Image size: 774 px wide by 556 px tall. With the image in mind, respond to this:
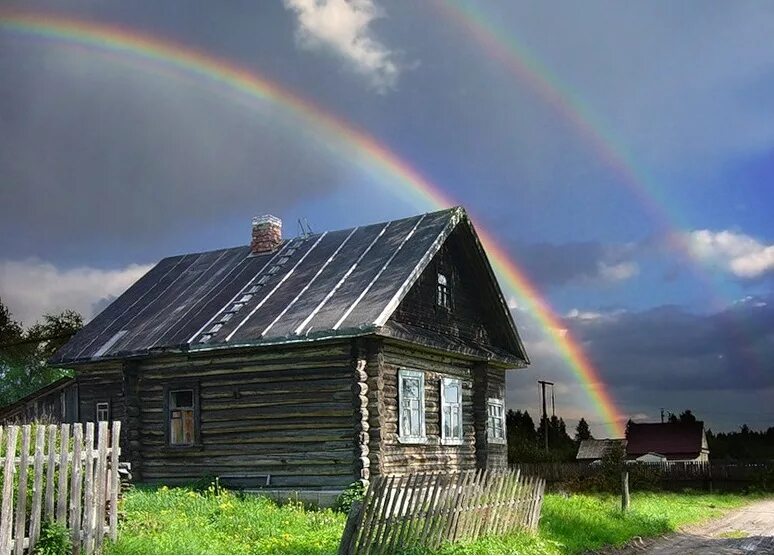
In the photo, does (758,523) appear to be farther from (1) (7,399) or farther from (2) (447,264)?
(1) (7,399)

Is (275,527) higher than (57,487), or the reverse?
(57,487)

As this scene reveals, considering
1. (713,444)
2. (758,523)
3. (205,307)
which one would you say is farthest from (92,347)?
(713,444)

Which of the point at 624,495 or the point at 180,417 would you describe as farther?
the point at 180,417

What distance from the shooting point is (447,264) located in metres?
24.0

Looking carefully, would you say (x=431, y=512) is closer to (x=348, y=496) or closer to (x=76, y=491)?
(x=76, y=491)

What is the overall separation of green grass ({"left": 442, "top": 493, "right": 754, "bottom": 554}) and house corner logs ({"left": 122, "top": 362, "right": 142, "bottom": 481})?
10241mm

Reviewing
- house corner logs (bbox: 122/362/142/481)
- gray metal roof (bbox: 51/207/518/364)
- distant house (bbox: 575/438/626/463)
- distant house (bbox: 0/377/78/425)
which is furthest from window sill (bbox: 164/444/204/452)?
distant house (bbox: 575/438/626/463)

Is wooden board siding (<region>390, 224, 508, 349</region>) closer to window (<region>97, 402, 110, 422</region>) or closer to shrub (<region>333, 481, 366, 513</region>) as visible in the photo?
shrub (<region>333, 481, 366, 513</region>)

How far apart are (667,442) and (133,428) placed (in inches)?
1895

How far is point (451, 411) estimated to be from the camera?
2267 centimetres

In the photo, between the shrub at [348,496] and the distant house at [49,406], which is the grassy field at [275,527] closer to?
the shrub at [348,496]

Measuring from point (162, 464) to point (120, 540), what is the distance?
10.2 metres

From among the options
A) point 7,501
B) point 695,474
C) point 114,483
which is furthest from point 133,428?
point 695,474

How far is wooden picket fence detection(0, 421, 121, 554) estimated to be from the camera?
33.9 feet
